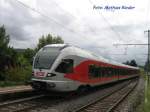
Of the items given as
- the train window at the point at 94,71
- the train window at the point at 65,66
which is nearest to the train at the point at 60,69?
the train window at the point at 65,66

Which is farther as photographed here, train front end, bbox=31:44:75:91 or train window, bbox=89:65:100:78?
train window, bbox=89:65:100:78

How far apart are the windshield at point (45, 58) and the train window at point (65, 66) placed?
1.74ft

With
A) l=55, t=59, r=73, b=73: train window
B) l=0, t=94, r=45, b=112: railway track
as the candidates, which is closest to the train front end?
l=55, t=59, r=73, b=73: train window

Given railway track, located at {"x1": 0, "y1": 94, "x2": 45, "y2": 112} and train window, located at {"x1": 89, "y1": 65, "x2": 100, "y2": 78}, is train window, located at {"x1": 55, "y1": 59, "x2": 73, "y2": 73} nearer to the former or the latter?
railway track, located at {"x1": 0, "y1": 94, "x2": 45, "y2": 112}

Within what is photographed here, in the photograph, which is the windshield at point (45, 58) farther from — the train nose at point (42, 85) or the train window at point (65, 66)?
the train nose at point (42, 85)

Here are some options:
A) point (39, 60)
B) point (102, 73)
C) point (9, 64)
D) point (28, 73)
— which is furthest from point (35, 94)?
point (9, 64)

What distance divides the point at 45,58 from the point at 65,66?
4.12 ft

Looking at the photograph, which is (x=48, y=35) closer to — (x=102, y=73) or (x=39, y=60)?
(x=102, y=73)

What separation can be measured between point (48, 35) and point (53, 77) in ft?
203

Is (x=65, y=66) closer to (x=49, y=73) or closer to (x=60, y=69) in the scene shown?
(x=60, y=69)

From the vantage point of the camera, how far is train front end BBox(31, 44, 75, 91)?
1670 cm

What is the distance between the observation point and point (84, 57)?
2002 cm

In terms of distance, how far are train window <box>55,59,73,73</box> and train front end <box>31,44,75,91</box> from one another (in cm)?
16

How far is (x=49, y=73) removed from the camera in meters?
16.7
